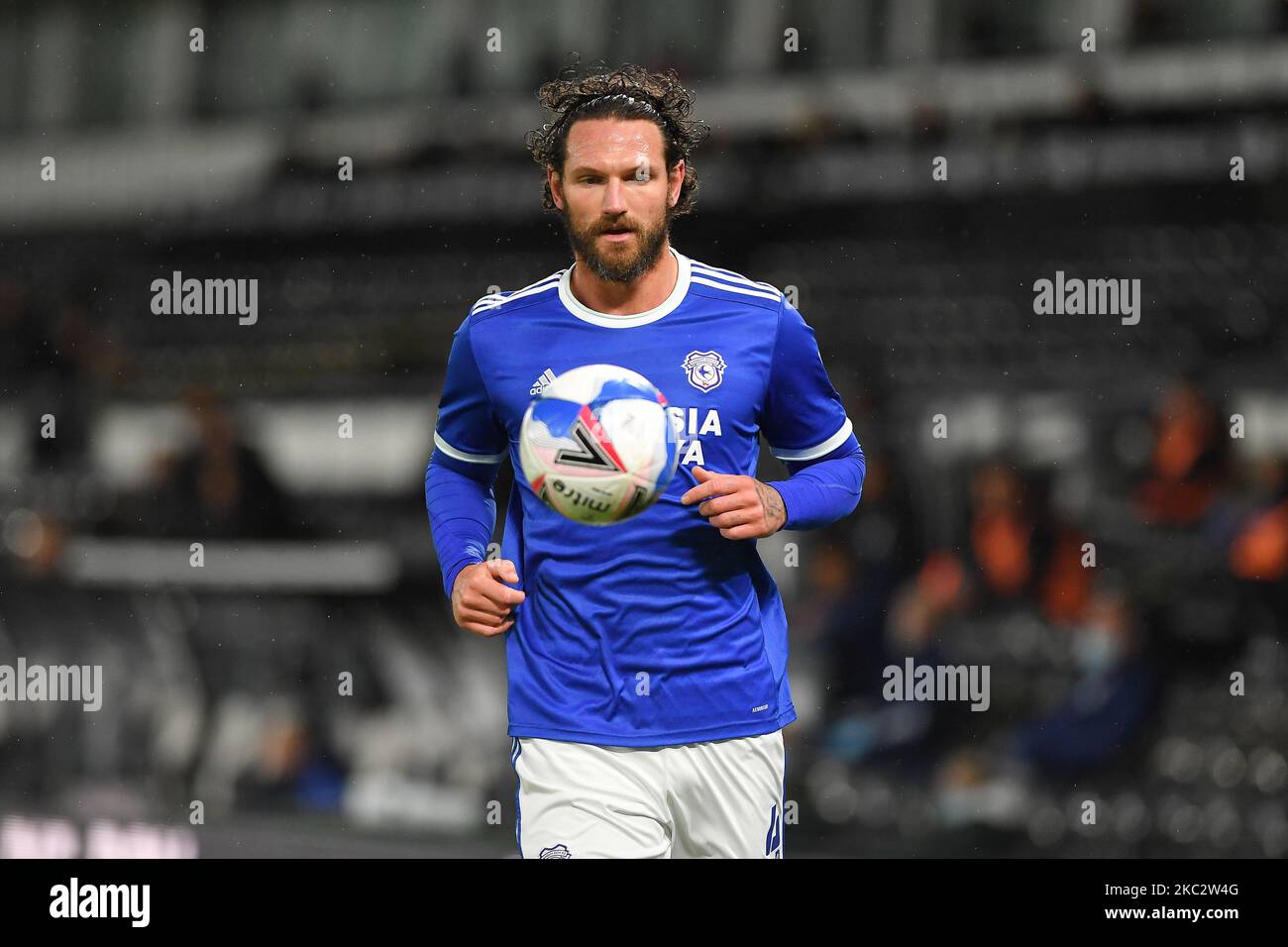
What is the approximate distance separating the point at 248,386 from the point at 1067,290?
3.34 meters

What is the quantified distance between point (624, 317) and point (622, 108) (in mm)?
367

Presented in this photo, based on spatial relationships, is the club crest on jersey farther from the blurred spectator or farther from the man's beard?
the blurred spectator

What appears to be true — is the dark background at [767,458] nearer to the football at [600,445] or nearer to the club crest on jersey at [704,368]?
the club crest on jersey at [704,368]

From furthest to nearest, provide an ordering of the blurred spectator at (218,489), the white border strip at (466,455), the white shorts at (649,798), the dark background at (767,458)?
the blurred spectator at (218,489) < the dark background at (767,458) < the white border strip at (466,455) < the white shorts at (649,798)

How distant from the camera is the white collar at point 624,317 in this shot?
281 cm

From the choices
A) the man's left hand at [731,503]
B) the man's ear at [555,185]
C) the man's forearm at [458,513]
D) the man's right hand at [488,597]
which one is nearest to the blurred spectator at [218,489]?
the man's forearm at [458,513]

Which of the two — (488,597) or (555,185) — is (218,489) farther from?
(488,597)

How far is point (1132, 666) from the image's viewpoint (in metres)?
5.62

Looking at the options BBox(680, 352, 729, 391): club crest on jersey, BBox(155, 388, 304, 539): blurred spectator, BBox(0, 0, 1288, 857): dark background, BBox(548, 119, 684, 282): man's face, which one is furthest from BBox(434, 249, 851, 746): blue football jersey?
BBox(155, 388, 304, 539): blurred spectator

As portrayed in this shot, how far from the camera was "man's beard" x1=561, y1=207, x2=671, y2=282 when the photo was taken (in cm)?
276

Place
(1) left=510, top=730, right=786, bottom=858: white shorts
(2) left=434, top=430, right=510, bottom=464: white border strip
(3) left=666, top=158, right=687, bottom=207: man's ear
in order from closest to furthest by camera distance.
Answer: (1) left=510, top=730, right=786, bottom=858: white shorts
(3) left=666, top=158, right=687, bottom=207: man's ear
(2) left=434, top=430, right=510, bottom=464: white border strip

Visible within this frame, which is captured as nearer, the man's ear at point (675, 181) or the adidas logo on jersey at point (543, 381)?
the adidas logo on jersey at point (543, 381)

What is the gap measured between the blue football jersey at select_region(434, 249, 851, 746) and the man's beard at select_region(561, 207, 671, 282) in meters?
0.08

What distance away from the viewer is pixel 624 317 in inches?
111
